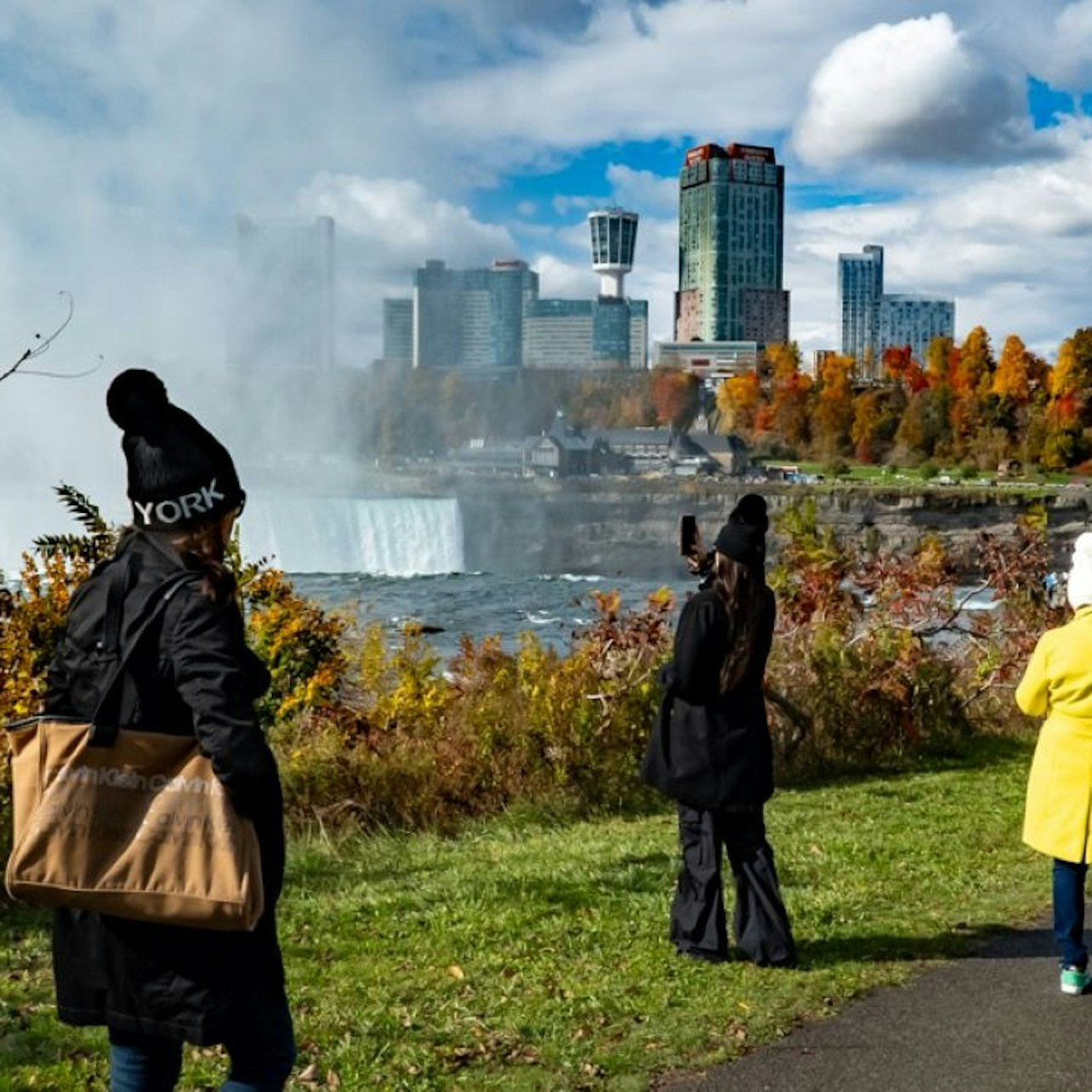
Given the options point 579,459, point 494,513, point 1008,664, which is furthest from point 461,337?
point 1008,664

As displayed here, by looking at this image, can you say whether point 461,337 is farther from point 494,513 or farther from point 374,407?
point 494,513

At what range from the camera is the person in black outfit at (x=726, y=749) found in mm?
5441

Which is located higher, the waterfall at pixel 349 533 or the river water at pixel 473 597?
the waterfall at pixel 349 533

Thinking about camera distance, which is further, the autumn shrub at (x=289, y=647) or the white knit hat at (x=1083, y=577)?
the autumn shrub at (x=289, y=647)

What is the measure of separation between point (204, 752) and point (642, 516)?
79022mm

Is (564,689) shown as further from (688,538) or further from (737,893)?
(737,893)

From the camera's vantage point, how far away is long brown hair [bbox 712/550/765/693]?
17.9 feet

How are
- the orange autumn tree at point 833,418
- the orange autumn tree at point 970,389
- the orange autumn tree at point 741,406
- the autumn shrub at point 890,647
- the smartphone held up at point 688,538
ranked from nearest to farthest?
1. the smartphone held up at point 688,538
2. the autumn shrub at point 890,647
3. the orange autumn tree at point 970,389
4. the orange autumn tree at point 833,418
5. the orange autumn tree at point 741,406

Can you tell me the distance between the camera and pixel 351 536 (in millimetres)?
57656

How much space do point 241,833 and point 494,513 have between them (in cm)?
7227

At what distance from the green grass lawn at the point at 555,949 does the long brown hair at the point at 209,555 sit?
2016mm

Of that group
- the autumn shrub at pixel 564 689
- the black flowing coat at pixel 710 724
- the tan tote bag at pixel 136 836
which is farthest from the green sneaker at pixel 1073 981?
the tan tote bag at pixel 136 836

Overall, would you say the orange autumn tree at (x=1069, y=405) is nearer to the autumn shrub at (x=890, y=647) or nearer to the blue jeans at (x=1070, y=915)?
the autumn shrub at (x=890, y=647)

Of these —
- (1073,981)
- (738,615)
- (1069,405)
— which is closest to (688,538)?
(738,615)
